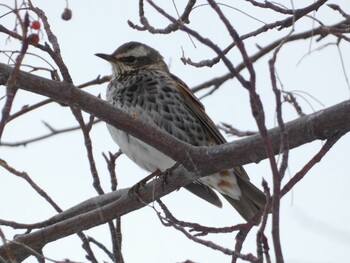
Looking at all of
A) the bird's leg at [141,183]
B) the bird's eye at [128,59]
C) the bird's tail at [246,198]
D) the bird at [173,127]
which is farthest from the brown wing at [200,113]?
the bird's eye at [128,59]

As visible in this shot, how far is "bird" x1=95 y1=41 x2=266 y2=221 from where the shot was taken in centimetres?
689

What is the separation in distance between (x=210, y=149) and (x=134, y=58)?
363 centimetres

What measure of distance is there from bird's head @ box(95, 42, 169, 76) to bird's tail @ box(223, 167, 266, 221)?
5.58 ft

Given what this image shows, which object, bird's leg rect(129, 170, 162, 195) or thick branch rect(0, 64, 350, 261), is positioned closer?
thick branch rect(0, 64, 350, 261)

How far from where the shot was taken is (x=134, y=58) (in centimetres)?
816

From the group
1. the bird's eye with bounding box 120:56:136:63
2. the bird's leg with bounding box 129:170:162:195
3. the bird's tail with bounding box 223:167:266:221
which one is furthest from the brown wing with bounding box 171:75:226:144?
the bird's eye with bounding box 120:56:136:63


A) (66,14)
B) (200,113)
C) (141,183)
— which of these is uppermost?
(200,113)

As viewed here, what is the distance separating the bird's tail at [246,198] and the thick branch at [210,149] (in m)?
2.40

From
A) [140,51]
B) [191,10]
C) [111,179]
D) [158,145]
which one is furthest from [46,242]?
[140,51]

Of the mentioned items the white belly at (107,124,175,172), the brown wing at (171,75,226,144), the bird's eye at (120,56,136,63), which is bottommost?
the white belly at (107,124,175,172)

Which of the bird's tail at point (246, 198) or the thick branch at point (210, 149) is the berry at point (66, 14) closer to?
the thick branch at point (210, 149)

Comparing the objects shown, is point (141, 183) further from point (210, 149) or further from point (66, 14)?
point (66, 14)

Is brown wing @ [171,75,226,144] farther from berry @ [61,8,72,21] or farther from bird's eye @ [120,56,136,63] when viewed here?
berry @ [61,8,72,21]

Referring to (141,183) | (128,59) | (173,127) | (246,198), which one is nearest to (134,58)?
(128,59)
